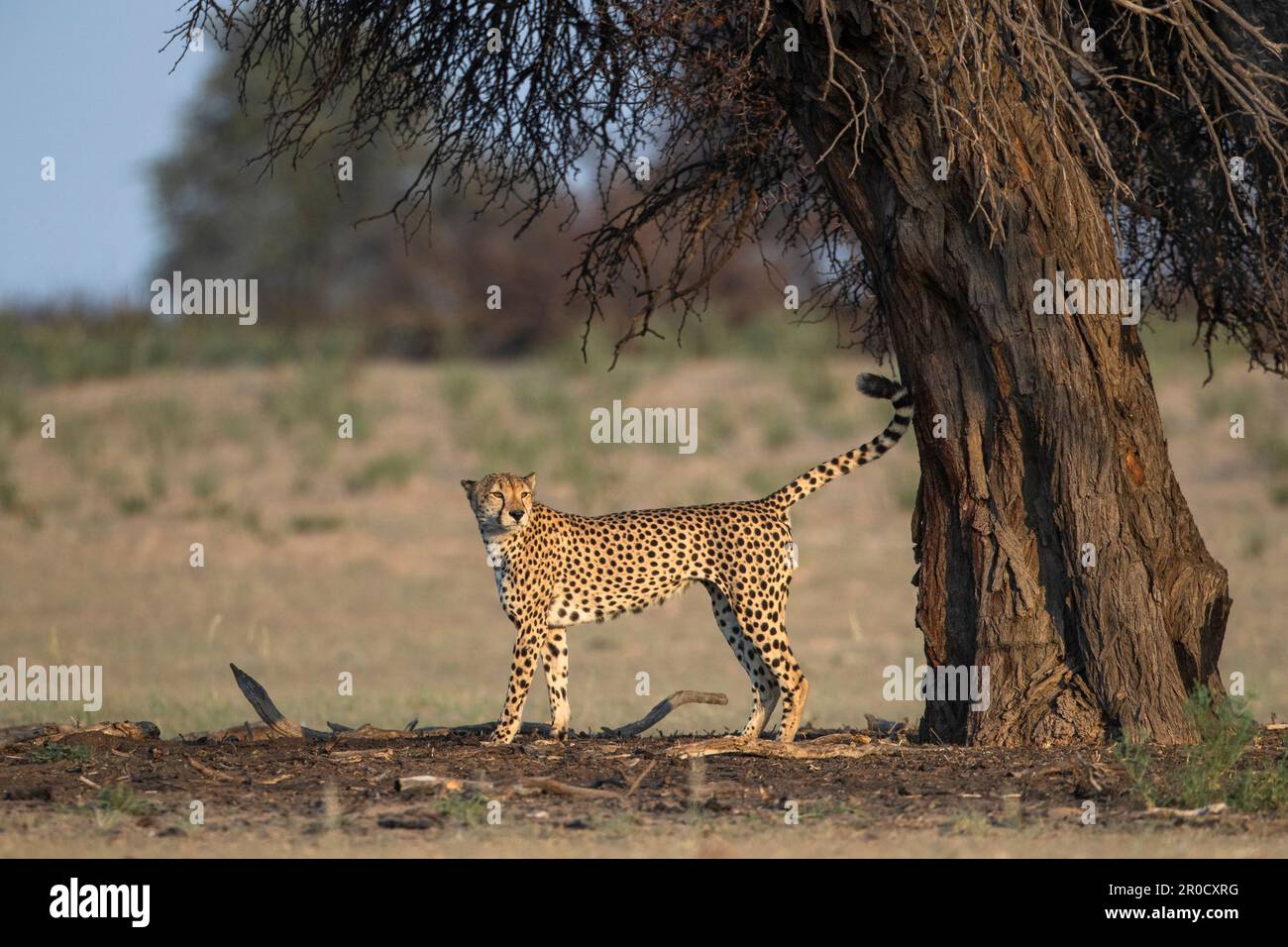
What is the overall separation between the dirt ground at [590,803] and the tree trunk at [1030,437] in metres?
0.38

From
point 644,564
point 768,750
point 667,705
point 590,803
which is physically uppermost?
point 644,564

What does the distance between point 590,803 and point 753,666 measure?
232 cm

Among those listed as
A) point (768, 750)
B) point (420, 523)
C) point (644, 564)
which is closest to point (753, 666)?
point (644, 564)

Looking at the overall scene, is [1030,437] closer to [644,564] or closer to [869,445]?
[869,445]

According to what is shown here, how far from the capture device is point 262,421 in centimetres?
2227

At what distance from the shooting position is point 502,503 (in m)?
8.55

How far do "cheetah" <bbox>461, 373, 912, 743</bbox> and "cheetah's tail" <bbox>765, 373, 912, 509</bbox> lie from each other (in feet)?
0.06

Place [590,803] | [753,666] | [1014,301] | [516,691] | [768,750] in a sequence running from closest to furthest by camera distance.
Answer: [590,803]
[1014,301]
[768,750]
[516,691]
[753,666]

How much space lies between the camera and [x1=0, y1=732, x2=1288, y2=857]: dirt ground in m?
5.93

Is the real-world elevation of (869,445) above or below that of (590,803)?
above

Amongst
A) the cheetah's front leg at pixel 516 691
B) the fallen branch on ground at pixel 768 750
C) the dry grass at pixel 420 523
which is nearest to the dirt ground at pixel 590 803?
the fallen branch on ground at pixel 768 750

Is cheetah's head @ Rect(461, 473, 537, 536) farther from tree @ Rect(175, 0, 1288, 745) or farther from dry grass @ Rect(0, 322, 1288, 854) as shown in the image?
dry grass @ Rect(0, 322, 1288, 854)

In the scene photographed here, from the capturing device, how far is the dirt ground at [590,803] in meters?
5.93

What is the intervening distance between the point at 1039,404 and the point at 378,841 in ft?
11.1
